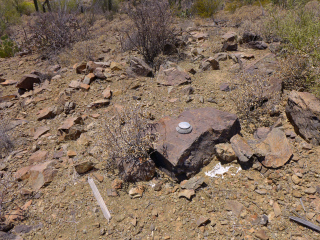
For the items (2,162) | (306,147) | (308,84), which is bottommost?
(2,162)

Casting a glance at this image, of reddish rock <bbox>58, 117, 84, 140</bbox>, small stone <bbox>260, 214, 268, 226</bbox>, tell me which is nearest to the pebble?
small stone <bbox>260, 214, 268, 226</bbox>

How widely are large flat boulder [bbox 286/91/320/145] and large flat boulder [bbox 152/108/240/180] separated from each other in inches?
29.3

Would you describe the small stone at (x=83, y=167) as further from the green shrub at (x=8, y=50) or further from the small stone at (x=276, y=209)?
the green shrub at (x=8, y=50)

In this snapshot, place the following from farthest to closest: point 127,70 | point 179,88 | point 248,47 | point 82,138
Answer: point 248,47 < point 127,70 < point 179,88 < point 82,138

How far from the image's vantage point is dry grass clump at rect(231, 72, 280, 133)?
318cm

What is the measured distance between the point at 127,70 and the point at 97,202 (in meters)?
3.07

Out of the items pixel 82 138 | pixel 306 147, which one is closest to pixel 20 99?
pixel 82 138

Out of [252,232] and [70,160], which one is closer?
[252,232]

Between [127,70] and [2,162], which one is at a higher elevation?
[127,70]

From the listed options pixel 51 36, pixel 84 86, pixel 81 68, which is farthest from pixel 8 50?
pixel 84 86

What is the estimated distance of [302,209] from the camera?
2166 millimetres

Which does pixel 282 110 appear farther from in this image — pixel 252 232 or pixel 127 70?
pixel 127 70

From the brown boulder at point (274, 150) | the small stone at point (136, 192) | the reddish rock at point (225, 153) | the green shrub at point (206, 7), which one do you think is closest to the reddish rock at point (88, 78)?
the small stone at point (136, 192)

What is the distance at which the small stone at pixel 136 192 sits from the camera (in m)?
2.48
